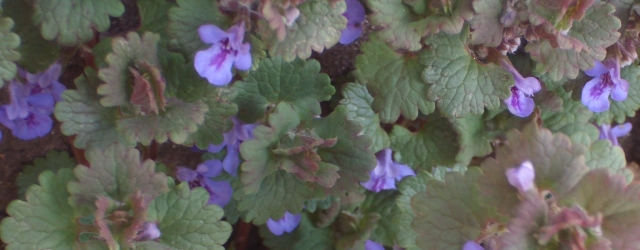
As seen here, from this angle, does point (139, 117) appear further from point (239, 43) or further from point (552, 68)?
point (552, 68)

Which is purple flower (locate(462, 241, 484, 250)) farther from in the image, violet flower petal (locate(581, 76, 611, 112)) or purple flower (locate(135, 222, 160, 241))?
violet flower petal (locate(581, 76, 611, 112))

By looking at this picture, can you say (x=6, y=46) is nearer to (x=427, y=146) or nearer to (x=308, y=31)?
(x=308, y=31)

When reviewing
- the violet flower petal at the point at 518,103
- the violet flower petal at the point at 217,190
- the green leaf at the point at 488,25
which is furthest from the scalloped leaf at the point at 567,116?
the violet flower petal at the point at 217,190

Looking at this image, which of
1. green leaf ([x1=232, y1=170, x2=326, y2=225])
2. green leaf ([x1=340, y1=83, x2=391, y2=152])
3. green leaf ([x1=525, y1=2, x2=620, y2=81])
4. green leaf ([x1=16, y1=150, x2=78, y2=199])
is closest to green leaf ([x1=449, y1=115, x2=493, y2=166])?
green leaf ([x1=340, y1=83, x2=391, y2=152])

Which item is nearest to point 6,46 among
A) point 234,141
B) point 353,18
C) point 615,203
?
point 234,141

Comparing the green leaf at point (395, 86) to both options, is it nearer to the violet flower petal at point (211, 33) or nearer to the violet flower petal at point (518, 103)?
the violet flower petal at point (518, 103)

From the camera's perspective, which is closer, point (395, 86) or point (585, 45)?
point (585, 45)
